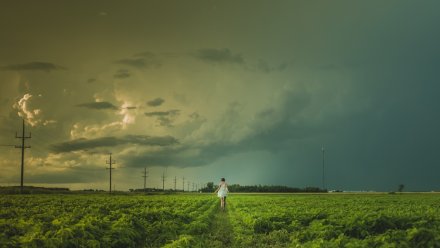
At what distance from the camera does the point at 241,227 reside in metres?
26.9

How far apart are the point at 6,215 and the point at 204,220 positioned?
11.9m

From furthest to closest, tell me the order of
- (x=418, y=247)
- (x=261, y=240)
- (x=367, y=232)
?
(x=261, y=240) < (x=367, y=232) < (x=418, y=247)

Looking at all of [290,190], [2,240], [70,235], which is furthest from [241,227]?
[290,190]

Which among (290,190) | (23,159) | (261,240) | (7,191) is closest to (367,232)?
(261,240)

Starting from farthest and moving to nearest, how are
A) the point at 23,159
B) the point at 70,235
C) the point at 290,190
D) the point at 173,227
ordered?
the point at 290,190 → the point at 23,159 → the point at 173,227 → the point at 70,235

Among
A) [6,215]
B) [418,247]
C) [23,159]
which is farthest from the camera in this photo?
[23,159]

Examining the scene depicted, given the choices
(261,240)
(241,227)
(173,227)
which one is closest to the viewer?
(261,240)

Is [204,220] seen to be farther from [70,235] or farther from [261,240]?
[70,235]

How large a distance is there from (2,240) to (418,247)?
1205 cm

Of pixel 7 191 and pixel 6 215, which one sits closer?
pixel 6 215

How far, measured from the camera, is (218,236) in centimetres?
2361

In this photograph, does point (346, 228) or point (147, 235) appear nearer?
point (346, 228)

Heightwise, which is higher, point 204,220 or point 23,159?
point 23,159

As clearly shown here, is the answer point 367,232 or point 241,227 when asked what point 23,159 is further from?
point 367,232
